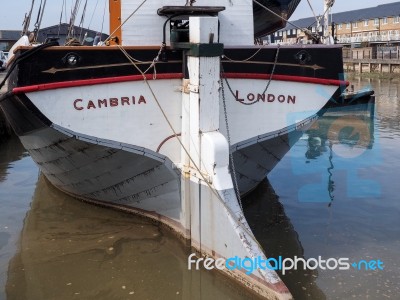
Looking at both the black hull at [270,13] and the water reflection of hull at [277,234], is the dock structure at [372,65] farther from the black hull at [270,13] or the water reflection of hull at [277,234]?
the water reflection of hull at [277,234]

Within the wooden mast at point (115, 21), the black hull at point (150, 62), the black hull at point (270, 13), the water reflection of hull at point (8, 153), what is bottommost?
the water reflection of hull at point (8, 153)

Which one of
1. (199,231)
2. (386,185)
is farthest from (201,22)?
(386,185)

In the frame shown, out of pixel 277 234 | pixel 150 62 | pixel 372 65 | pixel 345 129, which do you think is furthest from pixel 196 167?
pixel 372 65

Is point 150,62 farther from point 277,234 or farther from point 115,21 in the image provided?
point 277,234

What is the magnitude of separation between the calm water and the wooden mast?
10.6 ft

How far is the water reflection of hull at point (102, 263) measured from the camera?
19.9 feet

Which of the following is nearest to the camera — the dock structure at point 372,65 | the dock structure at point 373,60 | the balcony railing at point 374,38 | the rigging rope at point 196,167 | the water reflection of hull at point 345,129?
the rigging rope at point 196,167

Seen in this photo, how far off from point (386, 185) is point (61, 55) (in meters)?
7.62

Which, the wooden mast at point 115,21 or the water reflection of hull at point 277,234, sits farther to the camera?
the wooden mast at point 115,21

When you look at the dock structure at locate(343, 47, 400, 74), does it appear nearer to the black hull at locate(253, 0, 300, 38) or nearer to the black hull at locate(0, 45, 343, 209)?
the black hull at locate(253, 0, 300, 38)

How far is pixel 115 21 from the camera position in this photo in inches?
274

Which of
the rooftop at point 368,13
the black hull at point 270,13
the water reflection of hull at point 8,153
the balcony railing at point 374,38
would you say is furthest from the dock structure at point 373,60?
the water reflection of hull at point 8,153

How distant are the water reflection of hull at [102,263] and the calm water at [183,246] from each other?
0.01 m

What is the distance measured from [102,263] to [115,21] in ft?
12.1
